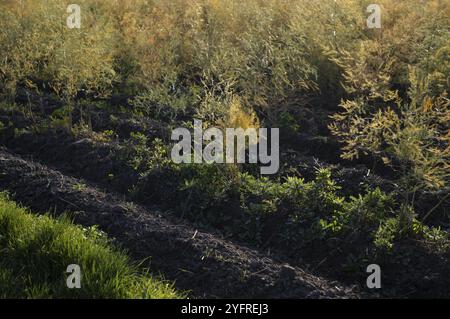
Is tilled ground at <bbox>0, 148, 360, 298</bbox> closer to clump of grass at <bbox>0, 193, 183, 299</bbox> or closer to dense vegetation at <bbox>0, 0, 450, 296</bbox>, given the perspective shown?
clump of grass at <bbox>0, 193, 183, 299</bbox>

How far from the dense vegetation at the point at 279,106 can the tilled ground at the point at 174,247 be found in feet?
1.23

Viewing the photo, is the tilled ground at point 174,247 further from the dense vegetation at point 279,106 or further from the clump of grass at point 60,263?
the dense vegetation at point 279,106

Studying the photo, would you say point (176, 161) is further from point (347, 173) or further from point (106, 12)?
point (106, 12)

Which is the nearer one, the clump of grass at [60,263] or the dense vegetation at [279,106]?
the clump of grass at [60,263]

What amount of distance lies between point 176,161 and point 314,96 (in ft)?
9.65

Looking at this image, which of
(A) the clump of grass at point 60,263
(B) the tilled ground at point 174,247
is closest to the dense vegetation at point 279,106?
(B) the tilled ground at point 174,247

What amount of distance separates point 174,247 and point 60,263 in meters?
0.90

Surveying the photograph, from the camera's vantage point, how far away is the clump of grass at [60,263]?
427 centimetres

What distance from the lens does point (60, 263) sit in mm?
4621

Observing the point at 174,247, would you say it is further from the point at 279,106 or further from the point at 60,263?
the point at 279,106

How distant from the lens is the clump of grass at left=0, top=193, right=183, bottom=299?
168 inches

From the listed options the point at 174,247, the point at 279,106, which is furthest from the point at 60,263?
the point at 279,106

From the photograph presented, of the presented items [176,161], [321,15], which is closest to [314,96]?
[321,15]

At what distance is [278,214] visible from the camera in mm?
5598
